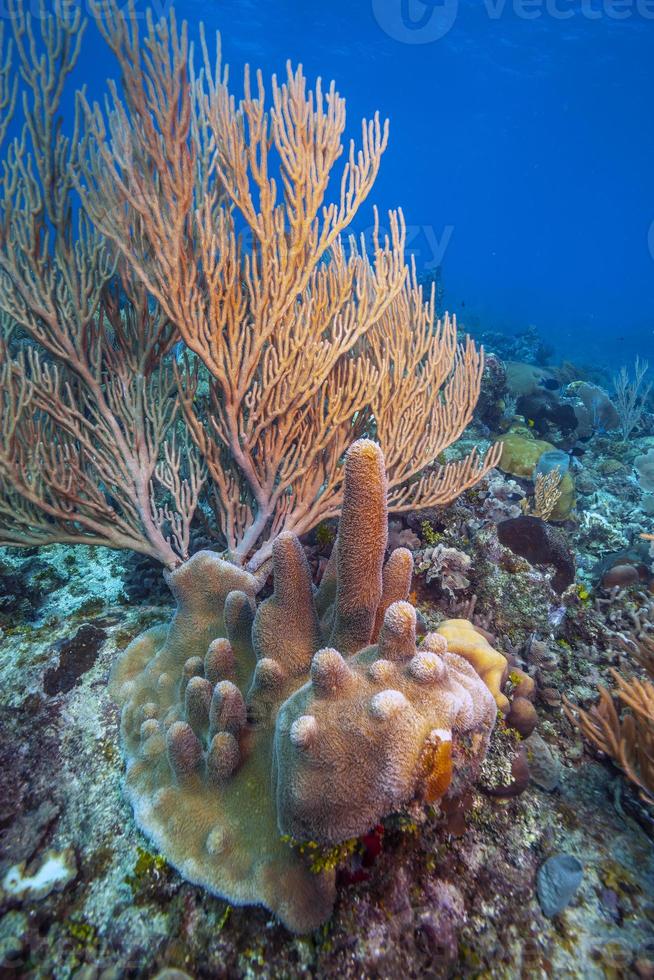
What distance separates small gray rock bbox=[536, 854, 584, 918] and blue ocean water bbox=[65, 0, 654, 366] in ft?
20.5

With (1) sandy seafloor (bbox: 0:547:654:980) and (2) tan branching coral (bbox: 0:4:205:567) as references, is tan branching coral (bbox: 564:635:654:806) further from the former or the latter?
(2) tan branching coral (bbox: 0:4:205:567)

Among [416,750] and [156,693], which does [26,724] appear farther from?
[416,750]

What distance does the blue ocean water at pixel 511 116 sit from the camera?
1462 inches

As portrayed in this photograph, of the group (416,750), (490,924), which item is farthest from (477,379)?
(490,924)

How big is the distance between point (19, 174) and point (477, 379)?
14.8 feet

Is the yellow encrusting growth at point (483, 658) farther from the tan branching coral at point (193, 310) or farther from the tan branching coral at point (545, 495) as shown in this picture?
the tan branching coral at point (545, 495)

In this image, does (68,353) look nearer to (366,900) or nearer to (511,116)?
(366,900)

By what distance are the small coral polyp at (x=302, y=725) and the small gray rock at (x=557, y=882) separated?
0.75 metres

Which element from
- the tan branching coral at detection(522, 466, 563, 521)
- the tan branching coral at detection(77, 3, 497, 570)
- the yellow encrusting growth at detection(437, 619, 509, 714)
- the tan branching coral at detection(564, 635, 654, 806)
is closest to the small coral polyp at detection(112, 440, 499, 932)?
the yellow encrusting growth at detection(437, 619, 509, 714)

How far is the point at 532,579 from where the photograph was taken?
13.5 ft

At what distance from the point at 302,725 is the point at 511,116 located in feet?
309

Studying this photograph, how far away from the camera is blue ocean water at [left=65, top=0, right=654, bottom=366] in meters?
37.1

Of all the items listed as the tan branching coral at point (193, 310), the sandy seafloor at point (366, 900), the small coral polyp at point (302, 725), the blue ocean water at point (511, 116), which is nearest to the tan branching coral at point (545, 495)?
the tan branching coral at point (193, 310)

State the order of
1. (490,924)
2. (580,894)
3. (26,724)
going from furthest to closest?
(26,724), (580,894), (490,924)
